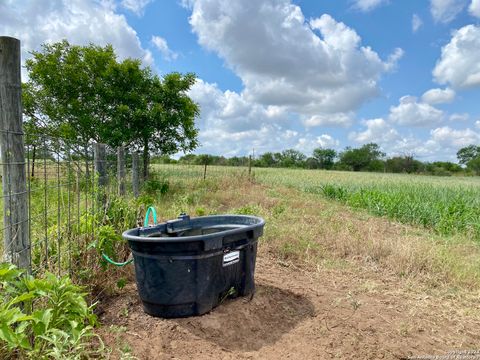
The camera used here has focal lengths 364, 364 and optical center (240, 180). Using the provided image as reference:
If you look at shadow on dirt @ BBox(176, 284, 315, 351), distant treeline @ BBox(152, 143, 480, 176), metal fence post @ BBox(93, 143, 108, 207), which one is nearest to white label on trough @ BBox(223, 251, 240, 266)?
shadow on dirt @ BBox(176, 284, 315, 351)

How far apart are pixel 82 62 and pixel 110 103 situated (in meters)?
1.74

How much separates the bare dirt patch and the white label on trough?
335mm

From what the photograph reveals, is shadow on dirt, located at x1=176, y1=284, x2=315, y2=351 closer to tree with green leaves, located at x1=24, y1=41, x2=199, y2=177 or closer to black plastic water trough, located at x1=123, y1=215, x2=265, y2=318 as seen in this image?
black plastic water trough, located at x1=123, y1=215, x2=265, y2=318

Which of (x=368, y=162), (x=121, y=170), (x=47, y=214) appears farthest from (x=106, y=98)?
(x=368, y=162)

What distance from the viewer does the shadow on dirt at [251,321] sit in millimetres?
2412

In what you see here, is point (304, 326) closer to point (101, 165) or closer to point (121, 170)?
point (101, 165)

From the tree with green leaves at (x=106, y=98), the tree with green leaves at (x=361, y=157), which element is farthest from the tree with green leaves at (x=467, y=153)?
the tree with green leaves at (x=106, y=98)

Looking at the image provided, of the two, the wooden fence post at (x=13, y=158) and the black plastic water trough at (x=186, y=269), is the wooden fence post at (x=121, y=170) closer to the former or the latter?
the black plastic water trough at (x=186, y=269)

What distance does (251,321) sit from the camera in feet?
8.62

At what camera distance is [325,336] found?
2.52 m

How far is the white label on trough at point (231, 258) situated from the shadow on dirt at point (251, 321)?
334mm

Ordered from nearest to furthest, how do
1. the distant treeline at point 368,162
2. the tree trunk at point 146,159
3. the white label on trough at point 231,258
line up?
1. the white label on trough at point 231,258
2. the tree trunk at point 146,159
3. the distant treeline at point 368,162

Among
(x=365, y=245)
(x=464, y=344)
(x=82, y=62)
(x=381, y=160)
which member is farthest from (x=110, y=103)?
(x=381, y=160)

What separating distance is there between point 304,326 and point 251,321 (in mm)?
395
